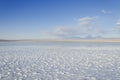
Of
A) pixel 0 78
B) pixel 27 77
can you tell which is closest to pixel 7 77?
pixel 0 78

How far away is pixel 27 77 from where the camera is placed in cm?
488

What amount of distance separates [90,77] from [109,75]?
70 cm

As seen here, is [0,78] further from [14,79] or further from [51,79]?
[51,79]

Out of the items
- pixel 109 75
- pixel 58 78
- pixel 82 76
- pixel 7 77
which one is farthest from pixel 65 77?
pixel 7 77

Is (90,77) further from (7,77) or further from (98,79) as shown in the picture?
(7,77)

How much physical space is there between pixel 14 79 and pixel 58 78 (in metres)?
1.37

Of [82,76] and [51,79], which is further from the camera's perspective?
[82,76]

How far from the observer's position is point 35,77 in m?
4.90

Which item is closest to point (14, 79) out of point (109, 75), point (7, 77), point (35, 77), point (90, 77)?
point (7, 77)

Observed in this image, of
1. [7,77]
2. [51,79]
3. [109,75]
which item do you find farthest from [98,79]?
[7,77]

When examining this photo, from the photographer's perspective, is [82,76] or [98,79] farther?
[82,76]

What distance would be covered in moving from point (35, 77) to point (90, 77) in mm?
1795

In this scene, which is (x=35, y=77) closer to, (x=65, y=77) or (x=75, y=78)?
(x=65, y=77)

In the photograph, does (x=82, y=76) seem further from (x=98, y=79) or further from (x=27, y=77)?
(x=27, y=77)
